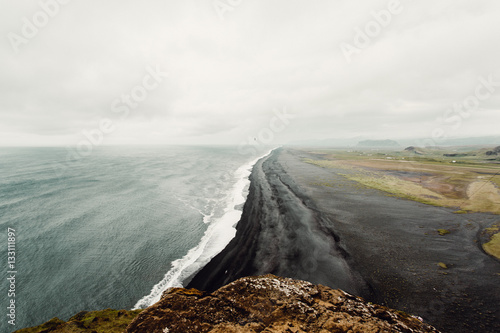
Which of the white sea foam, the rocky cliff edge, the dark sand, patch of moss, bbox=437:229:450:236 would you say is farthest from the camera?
patch of moss, bbox=437:229:450:236

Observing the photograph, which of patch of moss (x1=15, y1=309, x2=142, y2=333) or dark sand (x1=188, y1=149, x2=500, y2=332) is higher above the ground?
patch of moss (x1=15, y1=309, x2=142, y2=333)

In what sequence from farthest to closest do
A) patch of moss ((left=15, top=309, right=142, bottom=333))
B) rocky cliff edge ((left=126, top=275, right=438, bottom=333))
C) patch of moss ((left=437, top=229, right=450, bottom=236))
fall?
patch of moss ((left=437, top=229, right=450, bottom=236)) < patch of moss ((left=15, top=309, right=142, bottom=333)) < rocky cliff edge ((left=126, top=275, right=438, bottom=333))

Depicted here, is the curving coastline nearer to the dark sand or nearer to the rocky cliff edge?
the dark sand

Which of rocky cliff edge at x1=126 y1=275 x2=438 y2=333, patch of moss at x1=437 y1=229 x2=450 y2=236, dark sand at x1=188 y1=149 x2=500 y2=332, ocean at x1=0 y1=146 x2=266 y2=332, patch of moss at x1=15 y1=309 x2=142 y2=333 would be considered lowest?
ocean at x1=0 y1=146 x2=266 y2=332

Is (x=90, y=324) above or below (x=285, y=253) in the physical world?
above

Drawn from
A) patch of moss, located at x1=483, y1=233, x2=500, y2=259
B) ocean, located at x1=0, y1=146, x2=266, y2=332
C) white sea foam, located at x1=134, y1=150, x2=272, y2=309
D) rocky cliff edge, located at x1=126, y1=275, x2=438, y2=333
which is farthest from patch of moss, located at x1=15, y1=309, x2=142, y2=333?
patch of moss, located at x1=483, y1=233, x2=500, y2=259

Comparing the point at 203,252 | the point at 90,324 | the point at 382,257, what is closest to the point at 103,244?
the point at 203,252

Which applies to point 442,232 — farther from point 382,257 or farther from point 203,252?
point 203,252

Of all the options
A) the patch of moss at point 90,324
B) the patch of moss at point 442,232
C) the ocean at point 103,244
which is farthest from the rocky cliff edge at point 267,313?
the patch of moss at point 442,232

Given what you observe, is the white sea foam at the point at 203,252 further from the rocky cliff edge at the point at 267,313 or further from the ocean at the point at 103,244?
the rocky cliff edge at the point at 267,313

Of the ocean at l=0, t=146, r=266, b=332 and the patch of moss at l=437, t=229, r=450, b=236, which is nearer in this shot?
the ocean at l=0, t=146, r=266, b=332
